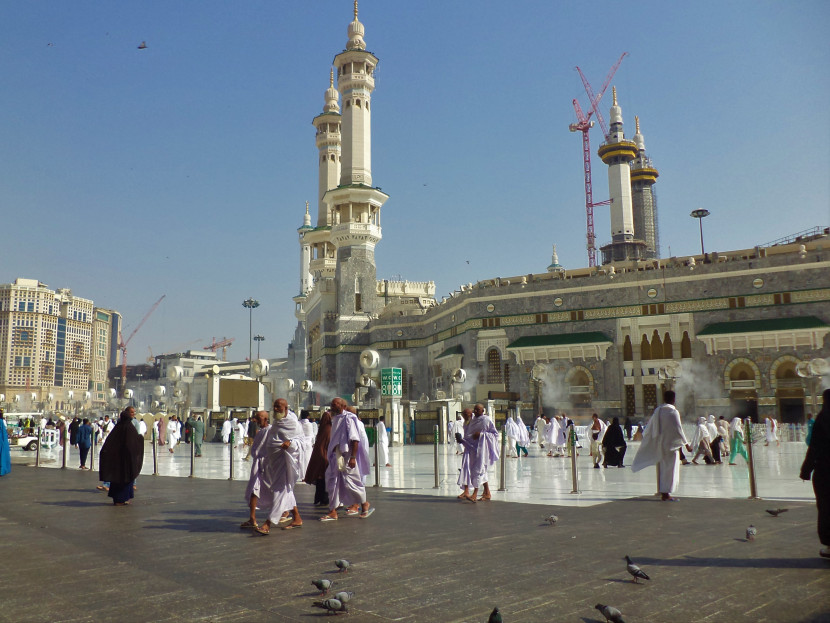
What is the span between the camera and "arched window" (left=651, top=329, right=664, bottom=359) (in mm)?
32188

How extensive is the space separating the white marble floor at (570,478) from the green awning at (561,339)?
1462 cm

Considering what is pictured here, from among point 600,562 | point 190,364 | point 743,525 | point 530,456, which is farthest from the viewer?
point 190,364

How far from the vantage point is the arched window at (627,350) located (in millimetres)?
32628

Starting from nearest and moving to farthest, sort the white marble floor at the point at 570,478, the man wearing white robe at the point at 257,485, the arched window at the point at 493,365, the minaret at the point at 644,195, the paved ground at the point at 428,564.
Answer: the paved ground at the point at 428,564
the man wearing white robe at the point at 257,485
the white marble floor at the point at 570,478
the arched window at the point at 493,365
the minaret at the point at 644,195

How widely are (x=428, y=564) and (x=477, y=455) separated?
14.1 ft

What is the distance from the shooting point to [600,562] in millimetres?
5043

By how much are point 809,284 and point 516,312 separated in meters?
13.5

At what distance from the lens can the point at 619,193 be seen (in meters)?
76.9

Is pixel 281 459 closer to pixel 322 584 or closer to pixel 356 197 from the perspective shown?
pixel 322 584

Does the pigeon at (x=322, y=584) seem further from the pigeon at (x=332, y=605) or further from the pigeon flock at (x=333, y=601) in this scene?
the pigeon at (x=332, y=605)

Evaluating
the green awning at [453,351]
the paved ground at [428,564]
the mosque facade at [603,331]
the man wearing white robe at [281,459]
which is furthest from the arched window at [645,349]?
the man wearing white robe at [281,459]

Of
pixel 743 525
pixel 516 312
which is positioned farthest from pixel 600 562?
pixel 516 312

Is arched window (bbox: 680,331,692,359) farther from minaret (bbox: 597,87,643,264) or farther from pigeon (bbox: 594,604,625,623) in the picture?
minaret (bbox: 597,87,643,264)

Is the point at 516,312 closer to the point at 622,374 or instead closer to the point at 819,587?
the point at 622,374
